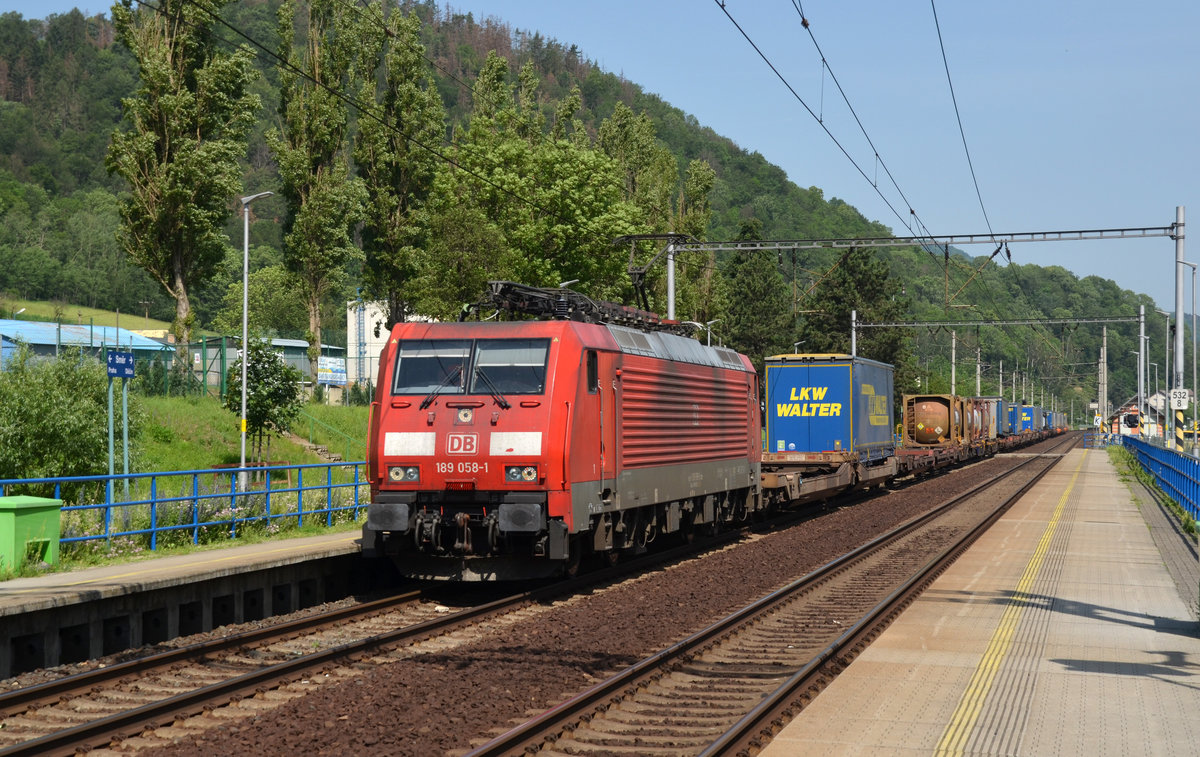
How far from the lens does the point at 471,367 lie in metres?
14.8

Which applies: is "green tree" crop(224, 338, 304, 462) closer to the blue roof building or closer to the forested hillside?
the forested hillside

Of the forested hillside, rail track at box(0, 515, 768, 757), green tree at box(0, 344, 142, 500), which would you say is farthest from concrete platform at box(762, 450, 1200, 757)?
green tree at box(0, 344, 142, 500)

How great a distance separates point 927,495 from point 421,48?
29.0 m

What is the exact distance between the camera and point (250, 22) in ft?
528

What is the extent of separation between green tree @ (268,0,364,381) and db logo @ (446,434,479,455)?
3567cm

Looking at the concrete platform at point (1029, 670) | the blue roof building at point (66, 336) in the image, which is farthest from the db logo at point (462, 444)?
the blue roof building at point (66, 336)

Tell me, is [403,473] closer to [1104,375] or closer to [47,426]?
[47,426]

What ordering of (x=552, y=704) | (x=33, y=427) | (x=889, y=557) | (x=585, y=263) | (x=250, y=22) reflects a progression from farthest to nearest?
(x=250, y=22)
(x=585, y=263)
(x=33, y=427)
(x=889, y=557)
(x=552, y=704)

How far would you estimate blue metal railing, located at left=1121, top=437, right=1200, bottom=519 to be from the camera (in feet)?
76.5

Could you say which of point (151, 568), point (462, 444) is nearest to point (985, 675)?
point (462, 444)

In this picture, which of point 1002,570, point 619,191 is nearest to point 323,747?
point 1002,570

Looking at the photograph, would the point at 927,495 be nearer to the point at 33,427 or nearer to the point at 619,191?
the point at 619,191

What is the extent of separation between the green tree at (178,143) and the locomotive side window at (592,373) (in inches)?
1183

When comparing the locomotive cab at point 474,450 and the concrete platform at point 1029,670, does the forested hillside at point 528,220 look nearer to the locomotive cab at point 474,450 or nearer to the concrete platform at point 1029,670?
the locomotive cab at point 474,450
